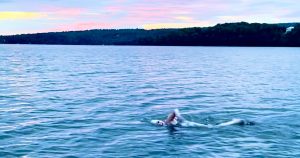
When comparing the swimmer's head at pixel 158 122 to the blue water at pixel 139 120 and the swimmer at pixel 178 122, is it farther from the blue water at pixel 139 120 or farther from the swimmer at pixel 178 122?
the blue water at pixel 139 120

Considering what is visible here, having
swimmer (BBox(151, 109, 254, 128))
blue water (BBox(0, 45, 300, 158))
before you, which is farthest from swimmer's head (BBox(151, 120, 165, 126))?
blue water (BBox(0, 45, 300, 158))

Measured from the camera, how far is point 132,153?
21266 mm

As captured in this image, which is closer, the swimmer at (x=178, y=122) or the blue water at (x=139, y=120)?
the blue water at (x=139, y=120)

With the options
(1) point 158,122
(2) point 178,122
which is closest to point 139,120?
(1) point 158,122

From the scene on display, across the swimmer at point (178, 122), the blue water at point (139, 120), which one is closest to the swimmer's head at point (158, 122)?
the swimmer at point (178, 122)

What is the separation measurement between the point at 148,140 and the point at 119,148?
2255 millimetres

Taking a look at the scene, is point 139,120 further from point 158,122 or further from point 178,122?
point 178,122

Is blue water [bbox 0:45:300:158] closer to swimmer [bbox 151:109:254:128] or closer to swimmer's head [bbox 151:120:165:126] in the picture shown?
swimmer's head [bbox 151:120:165:126]

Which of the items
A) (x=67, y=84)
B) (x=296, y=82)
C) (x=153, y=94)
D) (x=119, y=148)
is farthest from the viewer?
(x=296, y=82)

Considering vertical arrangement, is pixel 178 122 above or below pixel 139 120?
above

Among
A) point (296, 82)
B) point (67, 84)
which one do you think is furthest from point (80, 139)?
point (296, 82)

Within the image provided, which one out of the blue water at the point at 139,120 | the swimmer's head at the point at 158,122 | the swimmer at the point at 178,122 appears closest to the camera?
the blue water at the point at 139,120

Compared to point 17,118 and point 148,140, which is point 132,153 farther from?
point 17,118

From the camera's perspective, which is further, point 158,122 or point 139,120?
point 139,120
